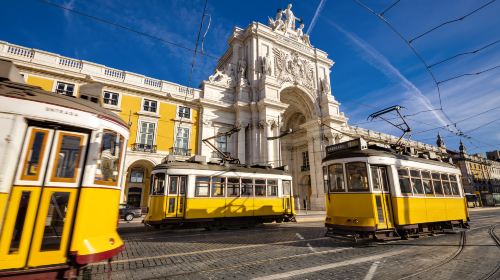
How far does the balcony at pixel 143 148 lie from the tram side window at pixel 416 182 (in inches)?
744

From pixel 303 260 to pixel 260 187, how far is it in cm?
753

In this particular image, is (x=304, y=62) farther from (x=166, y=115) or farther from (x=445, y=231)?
(x=445, y=231)

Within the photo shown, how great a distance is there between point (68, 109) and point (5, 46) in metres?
20.8

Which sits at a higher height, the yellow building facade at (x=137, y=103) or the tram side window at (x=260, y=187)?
the yellow building facade at (x=137, y=103)

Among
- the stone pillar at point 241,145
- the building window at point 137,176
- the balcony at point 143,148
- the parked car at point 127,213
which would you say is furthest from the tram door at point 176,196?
the stone pillar at point 241,145

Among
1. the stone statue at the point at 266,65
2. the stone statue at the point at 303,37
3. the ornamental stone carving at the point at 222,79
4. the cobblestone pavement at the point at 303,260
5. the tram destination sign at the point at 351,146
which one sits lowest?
the cobblestone pavement at the point at 303,260

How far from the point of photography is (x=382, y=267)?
534 centimetres

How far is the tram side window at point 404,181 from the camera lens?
334 inches

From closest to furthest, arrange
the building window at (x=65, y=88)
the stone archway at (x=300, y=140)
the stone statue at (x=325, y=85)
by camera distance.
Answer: the building window at (x=65, y=88) → the stone archway at (x=300, y=140) → the stone statue at (x=325, y=85)

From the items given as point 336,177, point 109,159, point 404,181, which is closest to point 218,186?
point 336,177

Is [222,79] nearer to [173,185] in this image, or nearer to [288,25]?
[288,25]

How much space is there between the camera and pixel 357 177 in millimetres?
8242

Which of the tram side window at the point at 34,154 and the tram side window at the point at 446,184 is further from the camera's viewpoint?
the tram side window at the point at 446,184

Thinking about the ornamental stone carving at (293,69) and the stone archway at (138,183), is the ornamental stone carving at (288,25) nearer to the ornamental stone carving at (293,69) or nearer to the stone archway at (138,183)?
the ornamental stone carving at (293,69)
